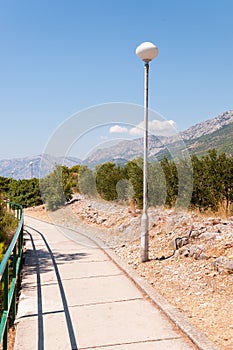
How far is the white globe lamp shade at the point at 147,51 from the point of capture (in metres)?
5.73

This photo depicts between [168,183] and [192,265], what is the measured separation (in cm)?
643

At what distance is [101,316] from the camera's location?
12.6 ft

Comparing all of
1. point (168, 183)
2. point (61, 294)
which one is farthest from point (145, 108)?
point (168, 183)

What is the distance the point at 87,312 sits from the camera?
3961mm

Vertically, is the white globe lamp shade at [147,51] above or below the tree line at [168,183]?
above

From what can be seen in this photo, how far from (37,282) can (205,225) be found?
10.8 ft

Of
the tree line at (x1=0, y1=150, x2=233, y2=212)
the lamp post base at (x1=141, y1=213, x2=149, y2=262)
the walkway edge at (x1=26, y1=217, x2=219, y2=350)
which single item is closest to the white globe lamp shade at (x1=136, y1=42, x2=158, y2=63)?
the lamp post base at (x1=141, y1=213, x2=149, y2=262)

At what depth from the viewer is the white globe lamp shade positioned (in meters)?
5.73

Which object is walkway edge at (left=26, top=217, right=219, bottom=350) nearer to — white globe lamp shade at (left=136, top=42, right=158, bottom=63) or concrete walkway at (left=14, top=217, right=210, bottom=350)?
concrete walkway at (left=14, top=217, right=210, bottom=350)

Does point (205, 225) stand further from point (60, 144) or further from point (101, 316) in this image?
point (60, 144)

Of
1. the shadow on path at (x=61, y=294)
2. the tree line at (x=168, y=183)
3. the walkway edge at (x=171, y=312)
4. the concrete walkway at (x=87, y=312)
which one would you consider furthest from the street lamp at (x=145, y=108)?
the tree line at (x=168, y=183)

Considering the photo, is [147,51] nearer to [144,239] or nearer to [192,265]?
[144,239]

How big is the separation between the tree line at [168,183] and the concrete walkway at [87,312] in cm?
471

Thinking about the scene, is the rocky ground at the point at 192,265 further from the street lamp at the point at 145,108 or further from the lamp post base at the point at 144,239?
the street lamp at the point at 145,108
